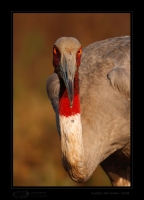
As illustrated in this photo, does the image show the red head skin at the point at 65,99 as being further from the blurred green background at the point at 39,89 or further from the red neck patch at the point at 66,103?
the blurred green background at the point at 39,89

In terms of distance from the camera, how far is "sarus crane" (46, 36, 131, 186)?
545 cm

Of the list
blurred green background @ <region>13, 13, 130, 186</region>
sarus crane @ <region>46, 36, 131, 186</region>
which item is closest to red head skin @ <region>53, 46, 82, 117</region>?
sarus crane @ <region>46, 36, 131, 186</region>

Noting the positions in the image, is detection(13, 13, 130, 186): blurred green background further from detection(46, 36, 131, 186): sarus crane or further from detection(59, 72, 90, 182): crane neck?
detection(59, 72, 90, 182): crane neck

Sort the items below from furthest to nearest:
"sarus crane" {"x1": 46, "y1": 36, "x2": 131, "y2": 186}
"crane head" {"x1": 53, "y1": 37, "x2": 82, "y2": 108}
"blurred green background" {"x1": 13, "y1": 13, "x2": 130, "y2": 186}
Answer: "blurred green background" {"x1": 13, "y1": 13, "x2": 130, "y2": 186} < "sarus crane" {"x1": 46, "y1": 36, "x2": 131, "y2": 186} < "crane head" {"x1": 53, "y1": 37, "x2": 82, "y2": 108}

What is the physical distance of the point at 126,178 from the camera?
7047mm

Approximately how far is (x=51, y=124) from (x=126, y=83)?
332cm

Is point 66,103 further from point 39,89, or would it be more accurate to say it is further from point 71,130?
point 39,89

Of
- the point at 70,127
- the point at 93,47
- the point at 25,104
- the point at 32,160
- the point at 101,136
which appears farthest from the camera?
the point at 25,104

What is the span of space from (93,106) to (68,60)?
97 centimetres

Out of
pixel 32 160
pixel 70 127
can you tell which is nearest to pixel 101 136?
pixel 70 127

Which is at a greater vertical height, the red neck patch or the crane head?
the crane head

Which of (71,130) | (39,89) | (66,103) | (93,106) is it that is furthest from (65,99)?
(39,89)
